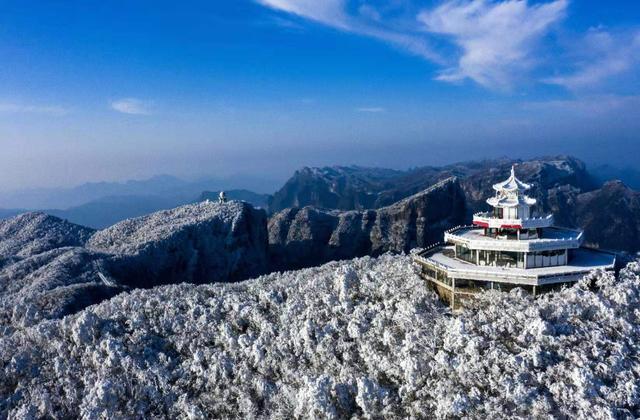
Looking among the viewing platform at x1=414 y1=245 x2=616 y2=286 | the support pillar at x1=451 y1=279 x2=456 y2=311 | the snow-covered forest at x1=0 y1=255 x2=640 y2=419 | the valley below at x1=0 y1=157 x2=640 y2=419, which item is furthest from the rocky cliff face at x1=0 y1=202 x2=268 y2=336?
the viewing platform at x1=414 y1=245 x2=616 y2=286

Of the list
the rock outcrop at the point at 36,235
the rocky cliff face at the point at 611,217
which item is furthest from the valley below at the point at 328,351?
the rocky cliff face at the point at 611,217

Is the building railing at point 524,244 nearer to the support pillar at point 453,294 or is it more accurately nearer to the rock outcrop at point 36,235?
the support pillar at point 453,294

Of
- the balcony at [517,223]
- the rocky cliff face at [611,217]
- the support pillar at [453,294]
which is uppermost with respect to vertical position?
the balcony at [517,223]

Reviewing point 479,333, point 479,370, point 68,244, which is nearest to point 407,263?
Answer: point 479,333

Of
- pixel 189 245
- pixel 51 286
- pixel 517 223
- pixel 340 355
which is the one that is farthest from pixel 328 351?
pixel 189 245

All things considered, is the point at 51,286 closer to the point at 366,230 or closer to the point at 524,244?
the point at 524,244

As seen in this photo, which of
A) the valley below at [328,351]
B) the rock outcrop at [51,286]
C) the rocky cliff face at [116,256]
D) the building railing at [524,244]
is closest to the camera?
the valley below at [328,351]

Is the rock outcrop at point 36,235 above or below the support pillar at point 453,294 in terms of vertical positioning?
below

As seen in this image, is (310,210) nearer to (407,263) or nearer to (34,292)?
(34,292)
